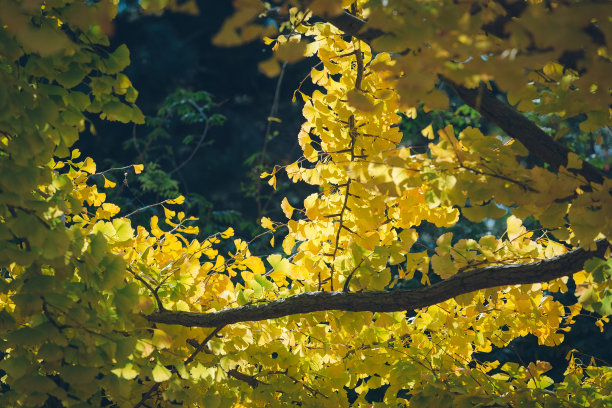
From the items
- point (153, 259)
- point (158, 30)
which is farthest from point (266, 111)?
point (153, 259)

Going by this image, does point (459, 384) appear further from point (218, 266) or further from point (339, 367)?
point (218, 266)

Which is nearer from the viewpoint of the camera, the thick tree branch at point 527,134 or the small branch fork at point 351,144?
the thick tree branch at point 527,134

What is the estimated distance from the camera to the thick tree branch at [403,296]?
1.49 m

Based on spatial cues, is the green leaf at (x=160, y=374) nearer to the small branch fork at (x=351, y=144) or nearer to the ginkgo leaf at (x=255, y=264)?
the small branch fork at (x=351, y=144)

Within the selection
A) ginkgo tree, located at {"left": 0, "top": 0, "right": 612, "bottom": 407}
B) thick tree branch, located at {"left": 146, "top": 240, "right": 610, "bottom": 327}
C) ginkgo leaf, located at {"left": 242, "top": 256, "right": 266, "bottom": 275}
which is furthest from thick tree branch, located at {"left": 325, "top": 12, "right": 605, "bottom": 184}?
ginkgo leaf, located at {"left": 242, "top": 256, "right": 266, "bottom": 275}

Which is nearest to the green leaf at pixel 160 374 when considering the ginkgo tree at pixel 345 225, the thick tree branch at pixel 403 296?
the ginkgo tree at pixel 345 225

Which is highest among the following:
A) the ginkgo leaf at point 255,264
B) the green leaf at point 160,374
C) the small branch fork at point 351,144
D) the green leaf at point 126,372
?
the small branch fork at point 351,144

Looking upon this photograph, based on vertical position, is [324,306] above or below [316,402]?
above

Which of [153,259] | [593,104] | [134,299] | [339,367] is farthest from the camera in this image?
[153,259]

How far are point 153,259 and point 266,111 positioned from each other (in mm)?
4959

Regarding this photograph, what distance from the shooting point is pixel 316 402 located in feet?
6.22

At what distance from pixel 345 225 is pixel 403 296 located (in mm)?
419

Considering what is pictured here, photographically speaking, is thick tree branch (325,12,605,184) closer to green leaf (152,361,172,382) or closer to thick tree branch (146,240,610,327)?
thick tree branch (146,240,610,327)

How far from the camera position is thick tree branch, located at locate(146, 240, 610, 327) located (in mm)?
1485
